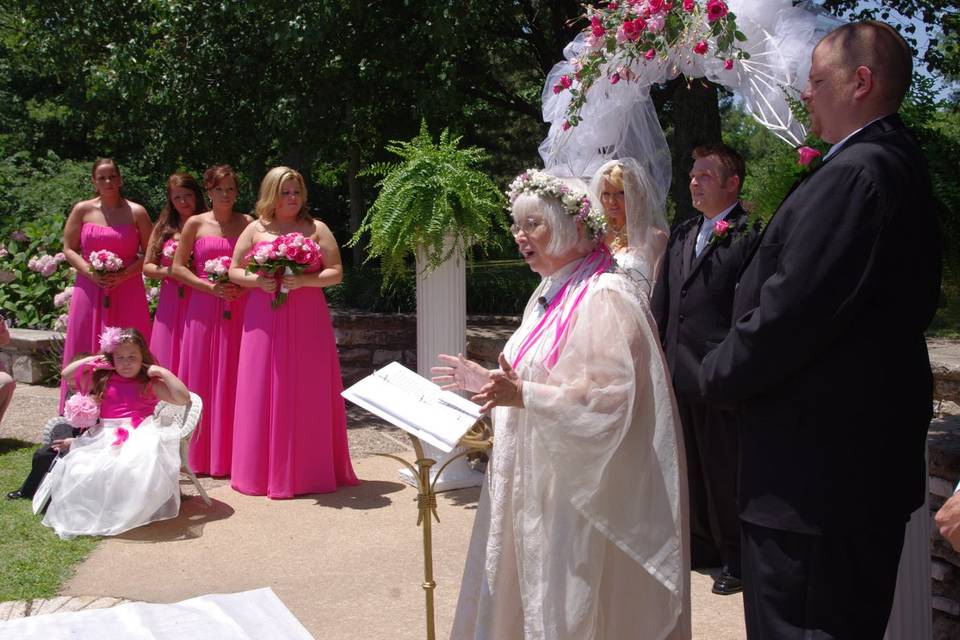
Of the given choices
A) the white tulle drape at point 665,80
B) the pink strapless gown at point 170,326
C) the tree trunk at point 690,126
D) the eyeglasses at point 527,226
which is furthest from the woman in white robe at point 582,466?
the tree trunk at point 690,126

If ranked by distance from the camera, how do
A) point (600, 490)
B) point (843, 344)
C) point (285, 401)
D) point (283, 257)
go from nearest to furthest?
point (843, 344)
point (600, 490)
point (283, 257)
point (285, 401)

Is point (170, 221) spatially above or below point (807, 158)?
below

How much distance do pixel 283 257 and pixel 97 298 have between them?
7.17 ft

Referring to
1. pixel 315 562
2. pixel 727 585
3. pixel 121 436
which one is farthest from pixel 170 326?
pixel 727 585

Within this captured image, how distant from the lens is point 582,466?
3102 millimetres

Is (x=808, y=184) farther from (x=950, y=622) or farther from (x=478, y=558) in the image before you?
(x=950, y=622)

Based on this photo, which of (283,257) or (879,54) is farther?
(283,257)

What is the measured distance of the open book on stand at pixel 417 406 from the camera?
3.07 metres

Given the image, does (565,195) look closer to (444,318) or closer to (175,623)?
(175,623)

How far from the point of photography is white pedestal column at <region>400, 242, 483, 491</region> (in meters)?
6.51

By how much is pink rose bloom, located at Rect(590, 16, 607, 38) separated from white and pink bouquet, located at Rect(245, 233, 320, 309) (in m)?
2.54

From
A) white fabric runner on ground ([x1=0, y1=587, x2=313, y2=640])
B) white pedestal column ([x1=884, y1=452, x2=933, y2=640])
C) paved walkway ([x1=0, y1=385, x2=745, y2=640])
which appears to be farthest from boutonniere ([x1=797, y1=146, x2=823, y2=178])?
white fabric runner on ground ([x1=0, y1=587, x2=313, y2=640])

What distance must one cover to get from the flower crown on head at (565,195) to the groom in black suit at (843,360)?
2.80 ft

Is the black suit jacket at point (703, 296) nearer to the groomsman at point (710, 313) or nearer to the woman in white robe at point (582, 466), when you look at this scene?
the groomsman at point (710, 313)
